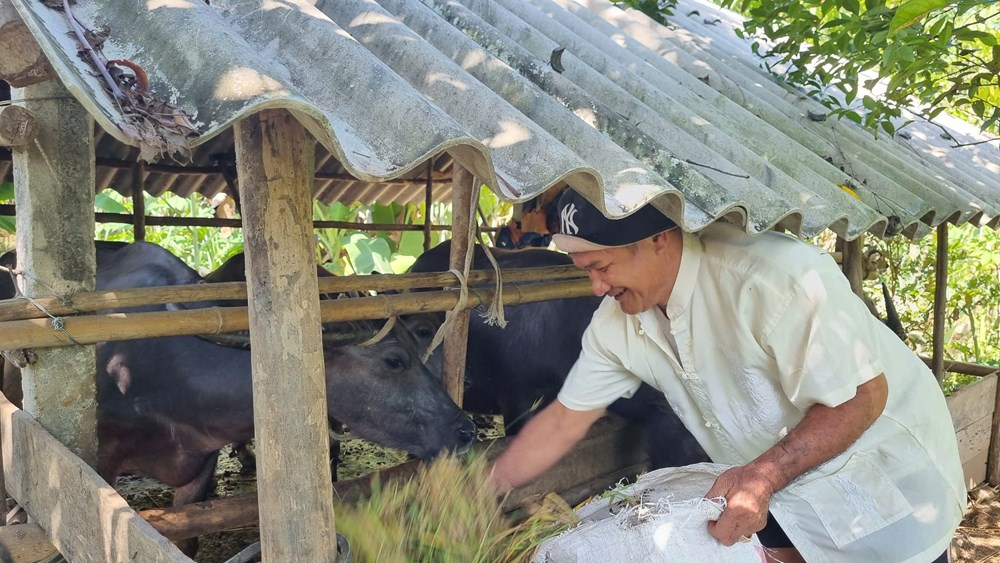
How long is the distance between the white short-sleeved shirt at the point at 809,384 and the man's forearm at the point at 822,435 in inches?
1.5

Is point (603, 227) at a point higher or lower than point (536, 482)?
higher

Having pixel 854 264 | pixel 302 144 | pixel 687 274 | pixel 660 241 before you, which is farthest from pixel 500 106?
pixel 854 264

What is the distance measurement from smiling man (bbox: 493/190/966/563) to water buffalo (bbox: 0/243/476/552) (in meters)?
0.99

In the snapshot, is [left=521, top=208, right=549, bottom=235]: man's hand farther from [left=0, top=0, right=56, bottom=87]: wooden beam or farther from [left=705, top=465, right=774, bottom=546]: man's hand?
[left=0, top=0, right=56, bottom=87]: wooden beam

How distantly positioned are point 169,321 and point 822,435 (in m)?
1.65

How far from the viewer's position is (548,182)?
1.66 m

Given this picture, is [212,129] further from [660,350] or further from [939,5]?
[939,5]

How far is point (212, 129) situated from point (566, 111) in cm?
100

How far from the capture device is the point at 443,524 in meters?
2.02

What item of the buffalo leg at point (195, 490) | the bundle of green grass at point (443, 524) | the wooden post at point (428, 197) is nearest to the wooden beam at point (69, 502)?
the bundle of green grass at point (443, 524)

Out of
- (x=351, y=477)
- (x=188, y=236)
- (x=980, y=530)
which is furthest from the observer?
(x=188, y=236)

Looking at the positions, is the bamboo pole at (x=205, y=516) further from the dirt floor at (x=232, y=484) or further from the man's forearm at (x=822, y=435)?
the man's forearm at (x=822, y=435)

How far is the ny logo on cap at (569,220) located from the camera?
2.26 metres

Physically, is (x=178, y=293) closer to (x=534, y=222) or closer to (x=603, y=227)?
(x=603, y=227)
